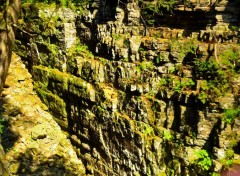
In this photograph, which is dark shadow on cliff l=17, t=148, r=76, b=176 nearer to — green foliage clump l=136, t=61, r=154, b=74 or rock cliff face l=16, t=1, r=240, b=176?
rock cliff face l=16, t=1, r=240, b=176

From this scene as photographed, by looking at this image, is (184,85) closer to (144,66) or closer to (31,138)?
(144,66)

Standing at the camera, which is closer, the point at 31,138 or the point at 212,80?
the point at 212,80

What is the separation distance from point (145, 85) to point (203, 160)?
253 cm

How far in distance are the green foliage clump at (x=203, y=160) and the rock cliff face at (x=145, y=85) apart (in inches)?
0.9

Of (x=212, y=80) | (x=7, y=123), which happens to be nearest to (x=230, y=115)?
(x=212, y=80)

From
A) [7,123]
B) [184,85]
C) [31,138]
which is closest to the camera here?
[184,85]

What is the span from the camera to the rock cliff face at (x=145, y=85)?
22.8 feet

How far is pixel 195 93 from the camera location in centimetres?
706

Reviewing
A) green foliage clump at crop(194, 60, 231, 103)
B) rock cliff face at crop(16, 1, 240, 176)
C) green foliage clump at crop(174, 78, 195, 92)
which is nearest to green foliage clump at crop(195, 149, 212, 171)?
rock cliff face at crop(16, 1, 240, 176)

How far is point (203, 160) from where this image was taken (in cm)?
688

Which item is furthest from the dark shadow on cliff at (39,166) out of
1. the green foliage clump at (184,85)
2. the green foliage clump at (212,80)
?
the green foliage clump at (212,80)

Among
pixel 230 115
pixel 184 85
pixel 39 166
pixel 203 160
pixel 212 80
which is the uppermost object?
pixel 212 80

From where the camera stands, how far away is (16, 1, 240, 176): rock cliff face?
273 inches

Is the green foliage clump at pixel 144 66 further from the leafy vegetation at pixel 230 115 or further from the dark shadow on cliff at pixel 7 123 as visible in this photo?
the dark shadow on cliff at pixel 7 123
